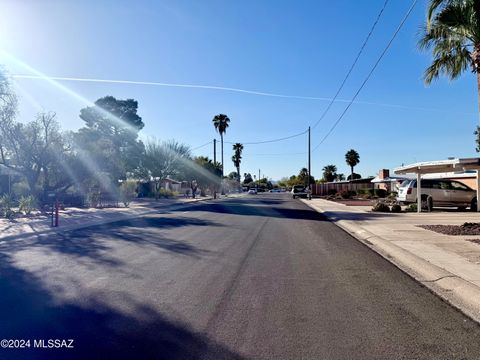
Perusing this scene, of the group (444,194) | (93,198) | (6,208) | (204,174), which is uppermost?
(204,174)

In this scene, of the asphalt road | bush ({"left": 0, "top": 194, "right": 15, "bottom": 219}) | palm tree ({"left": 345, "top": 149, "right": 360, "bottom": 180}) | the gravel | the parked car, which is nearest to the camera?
the asphalt road

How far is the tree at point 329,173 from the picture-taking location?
135500mm

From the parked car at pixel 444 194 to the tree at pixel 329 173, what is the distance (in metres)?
109

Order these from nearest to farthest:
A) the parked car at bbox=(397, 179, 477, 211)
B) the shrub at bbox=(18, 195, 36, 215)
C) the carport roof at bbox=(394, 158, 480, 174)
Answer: the carport roof at bbox=(394, 158, 480, 174) < the shrub at bbox=(18, 195, 36, 215) < the parked car at bbox=(397, 179, 477, 211)

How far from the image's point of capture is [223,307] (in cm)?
581

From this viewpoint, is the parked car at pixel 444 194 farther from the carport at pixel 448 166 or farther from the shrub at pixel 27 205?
the shrub at pixel 27 205

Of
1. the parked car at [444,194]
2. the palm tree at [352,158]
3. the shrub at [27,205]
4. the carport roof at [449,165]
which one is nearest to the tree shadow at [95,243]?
the shrub at [27,205]

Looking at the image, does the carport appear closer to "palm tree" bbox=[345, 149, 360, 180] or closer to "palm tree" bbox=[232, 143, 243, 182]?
"palm tree" bbox=[345, 149, 360, 180]

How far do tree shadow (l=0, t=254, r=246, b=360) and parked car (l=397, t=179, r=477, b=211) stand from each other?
23359mm

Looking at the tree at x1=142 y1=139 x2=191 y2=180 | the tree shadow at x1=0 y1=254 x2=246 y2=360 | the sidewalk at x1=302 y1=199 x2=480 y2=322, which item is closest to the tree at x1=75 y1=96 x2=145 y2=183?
the tree at x1=142 y1=139 x2=191 y2=180

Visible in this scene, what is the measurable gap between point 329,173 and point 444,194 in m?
112

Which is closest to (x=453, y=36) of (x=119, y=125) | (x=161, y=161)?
(x=161, y=161)

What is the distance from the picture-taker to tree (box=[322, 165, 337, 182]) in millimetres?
135500

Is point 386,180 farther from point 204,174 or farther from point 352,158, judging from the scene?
point 352,158
